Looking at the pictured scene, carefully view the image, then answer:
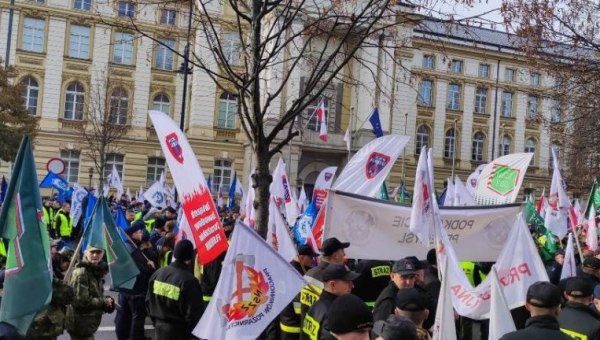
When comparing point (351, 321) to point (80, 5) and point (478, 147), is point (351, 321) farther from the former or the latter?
point (478, 147)

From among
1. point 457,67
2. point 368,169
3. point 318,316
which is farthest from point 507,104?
point 318,316

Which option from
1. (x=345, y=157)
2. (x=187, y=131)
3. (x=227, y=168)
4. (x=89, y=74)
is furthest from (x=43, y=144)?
(x=345, y=157)

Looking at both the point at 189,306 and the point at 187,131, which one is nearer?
the point at 189,306

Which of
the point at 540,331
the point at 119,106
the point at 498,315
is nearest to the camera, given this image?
the point at 540,331

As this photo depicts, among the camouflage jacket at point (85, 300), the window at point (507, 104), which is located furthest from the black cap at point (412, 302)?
the window at point (507, 104)

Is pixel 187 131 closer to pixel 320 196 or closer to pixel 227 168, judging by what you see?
pixel 227 168

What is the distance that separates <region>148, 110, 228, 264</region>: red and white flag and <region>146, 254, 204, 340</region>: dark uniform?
27.5 inches

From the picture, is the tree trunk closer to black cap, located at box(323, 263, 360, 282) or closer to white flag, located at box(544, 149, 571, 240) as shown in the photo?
black cap, located at box(323, 263, 360, 282)

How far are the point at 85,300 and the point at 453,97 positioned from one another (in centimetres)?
4613

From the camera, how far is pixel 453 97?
164 ft

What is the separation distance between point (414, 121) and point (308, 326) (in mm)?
43682

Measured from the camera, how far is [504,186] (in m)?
8.38

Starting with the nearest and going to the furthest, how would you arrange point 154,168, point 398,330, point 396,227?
1. point 398,330
2. point 396,227
3. point 154,168

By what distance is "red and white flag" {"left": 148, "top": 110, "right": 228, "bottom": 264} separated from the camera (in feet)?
19.5
